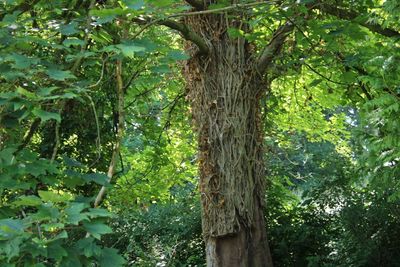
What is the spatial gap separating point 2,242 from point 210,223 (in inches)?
123

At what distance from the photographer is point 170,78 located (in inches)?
248

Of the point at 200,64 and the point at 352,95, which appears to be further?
the point at 352,95

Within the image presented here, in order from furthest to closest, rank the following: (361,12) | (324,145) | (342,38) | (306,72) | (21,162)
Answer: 1. (324,145)
2. (306,72)
3. (342,38)
4. (361,12)
5. (21,162)

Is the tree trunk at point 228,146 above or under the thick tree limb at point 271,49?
under

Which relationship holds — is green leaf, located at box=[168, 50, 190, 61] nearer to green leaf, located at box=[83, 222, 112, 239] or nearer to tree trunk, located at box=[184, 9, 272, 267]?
green leaf, located at box=[83, 222, 112, 239]

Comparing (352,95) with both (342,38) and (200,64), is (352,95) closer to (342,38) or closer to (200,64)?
(342,38)

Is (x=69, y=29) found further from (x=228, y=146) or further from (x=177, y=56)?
(x=228, y=146)

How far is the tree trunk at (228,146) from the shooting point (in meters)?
4.71

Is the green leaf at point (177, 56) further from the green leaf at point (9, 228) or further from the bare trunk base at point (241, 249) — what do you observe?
the bare trunk base at point (241, 249)

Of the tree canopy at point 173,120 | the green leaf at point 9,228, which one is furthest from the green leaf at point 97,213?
the green leaf at point 9,228

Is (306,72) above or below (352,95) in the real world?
above

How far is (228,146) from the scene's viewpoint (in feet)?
15.6

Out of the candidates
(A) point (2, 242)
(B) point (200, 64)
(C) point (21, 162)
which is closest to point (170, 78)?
(B) point (200, 64)

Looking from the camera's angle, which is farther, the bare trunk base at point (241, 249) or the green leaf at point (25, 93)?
the bare trunk base at point (241, 249)
